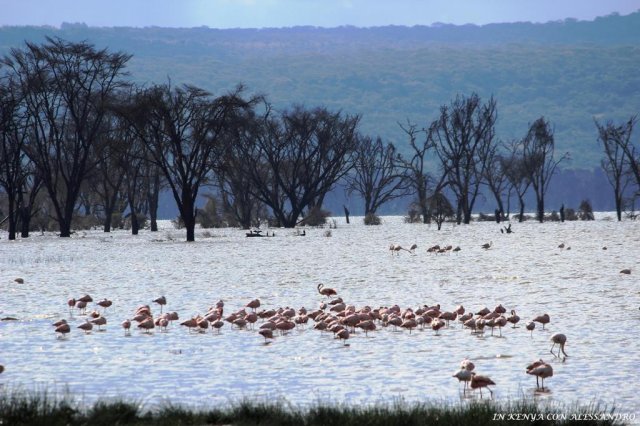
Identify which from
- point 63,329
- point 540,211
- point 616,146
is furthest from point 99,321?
point 616,146

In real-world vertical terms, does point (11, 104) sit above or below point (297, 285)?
above

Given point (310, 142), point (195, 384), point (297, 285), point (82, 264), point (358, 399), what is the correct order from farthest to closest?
point (310, 142), point (82, 264), point (297, 285), point (195, 384), point (358, 399)

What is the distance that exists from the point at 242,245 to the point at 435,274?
17.6 m

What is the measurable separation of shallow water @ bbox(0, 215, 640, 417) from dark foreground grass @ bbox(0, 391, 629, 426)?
2.14 feet

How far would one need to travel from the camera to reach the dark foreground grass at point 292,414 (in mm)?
7578

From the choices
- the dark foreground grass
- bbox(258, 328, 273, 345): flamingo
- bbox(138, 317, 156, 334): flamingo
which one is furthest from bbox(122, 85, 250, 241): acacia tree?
the dark foreground grass

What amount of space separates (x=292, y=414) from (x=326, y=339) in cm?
482

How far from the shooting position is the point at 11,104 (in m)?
50.7

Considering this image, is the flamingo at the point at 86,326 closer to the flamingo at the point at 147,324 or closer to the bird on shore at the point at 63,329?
the bird on shore at the point at 63,329

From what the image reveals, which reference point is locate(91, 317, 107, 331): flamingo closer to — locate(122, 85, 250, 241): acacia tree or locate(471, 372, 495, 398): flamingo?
locate(471, 372, 495, 398): flamingo

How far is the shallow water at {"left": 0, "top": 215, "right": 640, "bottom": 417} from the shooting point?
9.43 meters

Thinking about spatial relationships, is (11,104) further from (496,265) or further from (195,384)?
(195,384)

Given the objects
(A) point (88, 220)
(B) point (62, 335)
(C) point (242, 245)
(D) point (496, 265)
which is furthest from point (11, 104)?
(B) point (62, 335)

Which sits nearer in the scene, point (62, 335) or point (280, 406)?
point (280, 406)
